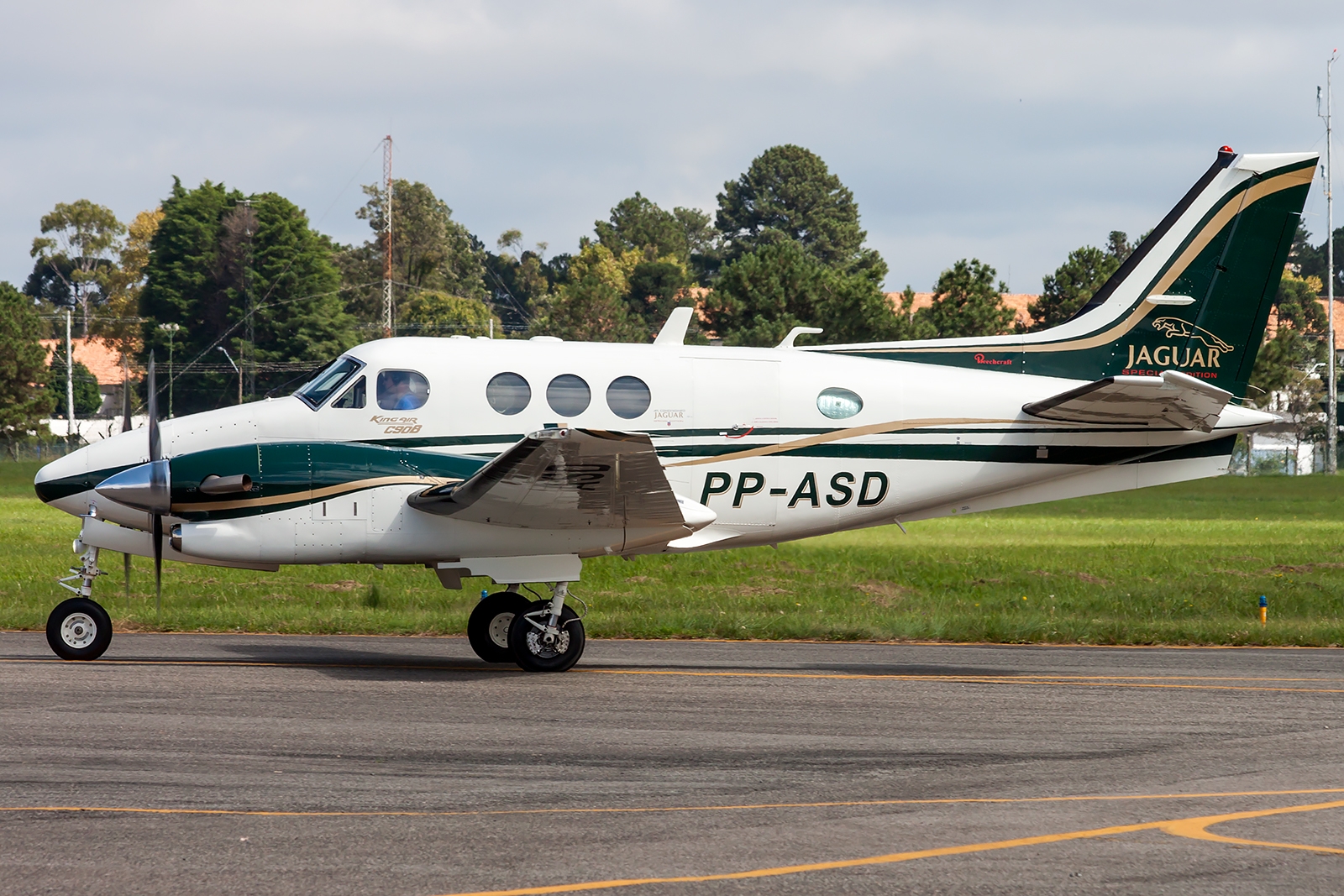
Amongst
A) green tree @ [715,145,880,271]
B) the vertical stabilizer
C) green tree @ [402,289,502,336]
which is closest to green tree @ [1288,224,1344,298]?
green tree @ [715,145,880,271]

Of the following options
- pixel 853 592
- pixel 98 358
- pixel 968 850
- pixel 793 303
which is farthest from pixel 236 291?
pixel 968 850

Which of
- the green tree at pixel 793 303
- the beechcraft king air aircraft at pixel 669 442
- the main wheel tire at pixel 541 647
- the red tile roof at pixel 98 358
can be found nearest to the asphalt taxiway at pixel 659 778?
the main wheel tire at pixel 541 647

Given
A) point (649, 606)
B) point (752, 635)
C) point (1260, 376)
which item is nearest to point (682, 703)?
point (752, 635)

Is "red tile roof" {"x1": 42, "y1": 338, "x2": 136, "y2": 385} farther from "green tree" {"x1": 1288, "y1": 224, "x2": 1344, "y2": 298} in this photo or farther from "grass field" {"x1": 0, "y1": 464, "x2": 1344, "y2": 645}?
"green tree" {"x1": 1288, "y1": 224, "x2": 1344, "y2": 298}

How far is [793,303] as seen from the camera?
2576 inches

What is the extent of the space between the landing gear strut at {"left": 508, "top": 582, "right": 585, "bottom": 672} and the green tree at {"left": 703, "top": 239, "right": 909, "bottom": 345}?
48102 millimetres

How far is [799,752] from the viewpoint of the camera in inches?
410

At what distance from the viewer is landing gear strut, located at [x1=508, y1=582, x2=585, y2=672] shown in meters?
14.6

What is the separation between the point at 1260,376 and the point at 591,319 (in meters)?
41.0

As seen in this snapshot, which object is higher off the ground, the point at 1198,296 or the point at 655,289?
the point at 655,289

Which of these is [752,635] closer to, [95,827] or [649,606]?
[649,606]

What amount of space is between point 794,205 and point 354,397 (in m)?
128

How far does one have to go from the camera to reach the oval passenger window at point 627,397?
15.1 meters

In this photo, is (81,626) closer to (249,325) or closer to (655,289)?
(249,325)
